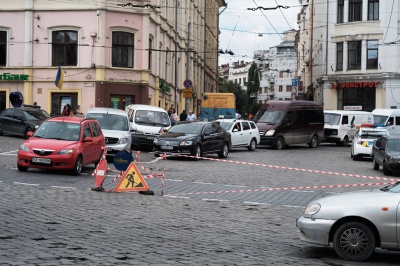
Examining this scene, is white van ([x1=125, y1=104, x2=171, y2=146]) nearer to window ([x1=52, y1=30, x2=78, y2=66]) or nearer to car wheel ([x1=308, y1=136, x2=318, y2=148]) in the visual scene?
car wheel ([x1=308, y1=136, x2=318, y2=148])

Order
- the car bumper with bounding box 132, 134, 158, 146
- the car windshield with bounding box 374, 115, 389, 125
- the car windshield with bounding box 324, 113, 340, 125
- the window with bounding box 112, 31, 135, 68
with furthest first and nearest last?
the car windshield with bounding box 324, 113, 340, 125
the car windshield with bounding box 374, 115, 389, 125
the window with bounding box 112, 31, 135, 68
the car bumper with bounding box 132, 134, 158, 146

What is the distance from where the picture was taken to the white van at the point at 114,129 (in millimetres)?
26078

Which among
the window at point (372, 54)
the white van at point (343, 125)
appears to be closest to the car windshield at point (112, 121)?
the white van at point (343, 125)

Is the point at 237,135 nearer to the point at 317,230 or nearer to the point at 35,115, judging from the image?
the point at 35,115

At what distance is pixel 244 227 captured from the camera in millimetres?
12805

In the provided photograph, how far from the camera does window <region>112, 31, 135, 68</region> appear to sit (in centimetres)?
4544

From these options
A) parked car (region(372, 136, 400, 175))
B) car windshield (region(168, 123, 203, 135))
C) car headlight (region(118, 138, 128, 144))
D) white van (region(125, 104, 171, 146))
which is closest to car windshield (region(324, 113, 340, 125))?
white van (region(125, 104, 171, 146))

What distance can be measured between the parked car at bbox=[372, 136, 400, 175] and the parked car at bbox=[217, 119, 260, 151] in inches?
352

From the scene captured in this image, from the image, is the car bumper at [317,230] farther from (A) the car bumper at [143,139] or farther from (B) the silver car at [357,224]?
(A) the car bumper at [143,139]

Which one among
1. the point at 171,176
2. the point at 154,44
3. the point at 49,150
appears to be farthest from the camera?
the point at 154,44

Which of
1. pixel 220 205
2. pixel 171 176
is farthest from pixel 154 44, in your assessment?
pixel 220 205

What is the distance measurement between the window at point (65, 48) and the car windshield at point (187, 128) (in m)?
16.7

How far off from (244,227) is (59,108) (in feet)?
112

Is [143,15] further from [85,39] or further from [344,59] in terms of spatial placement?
[344,59]
